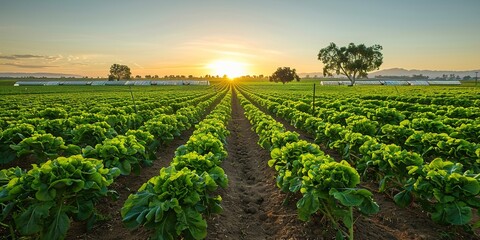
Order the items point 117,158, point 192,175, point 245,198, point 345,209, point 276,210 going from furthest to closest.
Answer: point 245,198 → point 276,210 → point 117,158 → point 345,209 → point 192,175

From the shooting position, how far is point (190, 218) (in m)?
4.25

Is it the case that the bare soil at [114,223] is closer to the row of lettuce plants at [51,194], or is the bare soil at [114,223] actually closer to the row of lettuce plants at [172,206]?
the row of lettuce plants at [51,194]

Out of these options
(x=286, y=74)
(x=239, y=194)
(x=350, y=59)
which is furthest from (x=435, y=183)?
(x=286, y=74)

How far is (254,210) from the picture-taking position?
682 cm

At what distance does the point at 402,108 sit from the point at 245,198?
1560 cm

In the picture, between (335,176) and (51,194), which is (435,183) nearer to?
(335,176)

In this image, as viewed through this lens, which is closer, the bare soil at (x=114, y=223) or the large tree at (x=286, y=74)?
the bare soil at (x=114, y=223)

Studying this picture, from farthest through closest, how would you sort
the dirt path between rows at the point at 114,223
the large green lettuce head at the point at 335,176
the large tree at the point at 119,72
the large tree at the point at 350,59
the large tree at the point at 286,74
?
1. the large tree at the point at 119,72
2. the large tree at the point at 286,74
3. the large tree at the point at 350,59
4. the dirt path between rows at the point at 114,223
5. the large green lettuce head at the point at 335,176

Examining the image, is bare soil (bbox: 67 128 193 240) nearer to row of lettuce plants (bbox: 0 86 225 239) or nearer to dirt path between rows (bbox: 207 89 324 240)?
row of lettuce plants (bbox: 0 86 225 239)

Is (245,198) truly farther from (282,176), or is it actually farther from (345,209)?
(345,209)

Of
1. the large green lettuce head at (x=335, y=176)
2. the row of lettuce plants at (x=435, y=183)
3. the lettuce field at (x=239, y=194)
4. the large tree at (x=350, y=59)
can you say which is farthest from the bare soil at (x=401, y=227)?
the large tree at (x=350, y=59)

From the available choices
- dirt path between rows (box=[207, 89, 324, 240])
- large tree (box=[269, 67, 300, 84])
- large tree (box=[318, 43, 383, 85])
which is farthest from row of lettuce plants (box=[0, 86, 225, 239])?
large tree (box=[269, 67, 300, 84])

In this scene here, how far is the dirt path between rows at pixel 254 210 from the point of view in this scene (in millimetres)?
5578

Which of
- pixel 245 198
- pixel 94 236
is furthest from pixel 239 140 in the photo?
pixel 94 236
